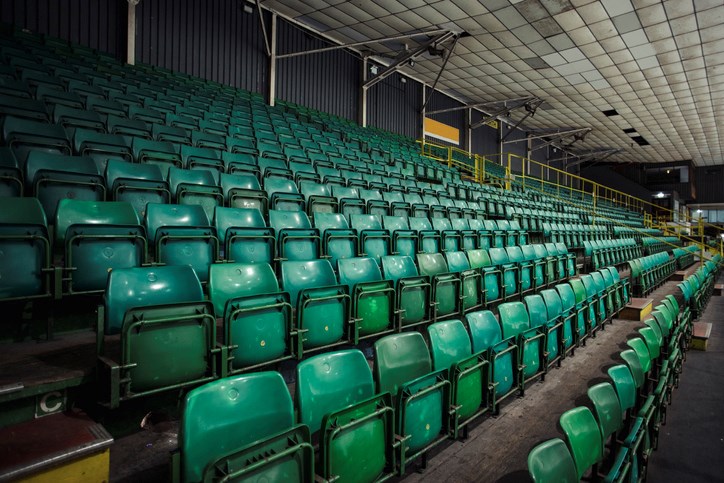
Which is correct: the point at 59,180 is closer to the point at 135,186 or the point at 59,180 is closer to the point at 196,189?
the point at 135,186

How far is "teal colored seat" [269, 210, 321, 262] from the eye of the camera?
1984 millimetres

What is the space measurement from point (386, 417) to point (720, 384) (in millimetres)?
2586

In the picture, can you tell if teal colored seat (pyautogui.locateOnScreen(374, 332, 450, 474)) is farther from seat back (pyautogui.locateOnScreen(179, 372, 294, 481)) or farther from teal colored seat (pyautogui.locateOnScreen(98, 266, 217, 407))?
teal colored seat (pyautogui.locateOnScreen(98, 266, 217, 407))

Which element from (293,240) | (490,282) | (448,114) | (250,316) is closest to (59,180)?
(293,240)

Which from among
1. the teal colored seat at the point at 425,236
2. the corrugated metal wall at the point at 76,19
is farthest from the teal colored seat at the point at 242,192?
the corrugated metal wall at the point at 76,19

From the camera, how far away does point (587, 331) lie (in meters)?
2.57

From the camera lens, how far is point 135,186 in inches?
76.3

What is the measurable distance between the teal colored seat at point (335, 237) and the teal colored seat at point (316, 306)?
15.6 inches

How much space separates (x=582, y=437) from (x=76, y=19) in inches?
220

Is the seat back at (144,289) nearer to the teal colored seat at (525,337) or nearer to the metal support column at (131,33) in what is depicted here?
the teal colored seat at (525,337)

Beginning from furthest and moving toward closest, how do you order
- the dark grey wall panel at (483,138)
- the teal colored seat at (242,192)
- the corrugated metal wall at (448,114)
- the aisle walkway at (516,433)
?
the dark grey wall panel at (483,138)
the corrugated metal wall at (448,114)
the teal colored seat at (242,192)
the aisle walkway at (516,433)

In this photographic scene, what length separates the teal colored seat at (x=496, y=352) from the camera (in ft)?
5.04

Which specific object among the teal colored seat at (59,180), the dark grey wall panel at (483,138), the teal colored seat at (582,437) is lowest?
the teal colored seat at (582,437)

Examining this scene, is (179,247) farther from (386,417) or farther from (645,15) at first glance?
(645,15)
